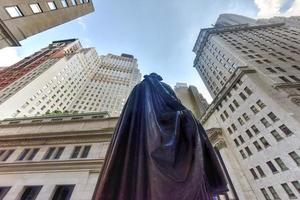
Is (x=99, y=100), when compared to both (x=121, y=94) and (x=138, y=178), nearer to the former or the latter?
(x=121, y=94)

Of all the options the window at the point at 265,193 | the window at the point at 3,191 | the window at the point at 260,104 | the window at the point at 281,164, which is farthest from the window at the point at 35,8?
the window at the point at 265,193

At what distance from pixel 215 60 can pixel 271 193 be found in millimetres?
42573

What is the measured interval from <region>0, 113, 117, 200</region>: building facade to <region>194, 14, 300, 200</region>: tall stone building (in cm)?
1528

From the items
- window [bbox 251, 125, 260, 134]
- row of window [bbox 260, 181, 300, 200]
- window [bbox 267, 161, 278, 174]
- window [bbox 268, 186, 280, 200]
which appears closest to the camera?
row of window [bbox 260, 181, 300, 200]

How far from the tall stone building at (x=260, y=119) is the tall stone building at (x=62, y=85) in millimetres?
42239

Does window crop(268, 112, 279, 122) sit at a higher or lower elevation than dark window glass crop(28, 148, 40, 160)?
higher

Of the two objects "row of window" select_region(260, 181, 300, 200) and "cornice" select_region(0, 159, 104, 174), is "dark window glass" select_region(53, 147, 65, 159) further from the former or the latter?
"row of window" select_region(260, 181, 300, 200)

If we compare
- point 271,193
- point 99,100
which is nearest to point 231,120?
point 271,193

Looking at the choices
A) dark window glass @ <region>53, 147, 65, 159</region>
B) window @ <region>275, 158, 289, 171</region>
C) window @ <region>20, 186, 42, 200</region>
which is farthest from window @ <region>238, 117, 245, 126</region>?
window @ <region>20, 186, 42, 200</region>

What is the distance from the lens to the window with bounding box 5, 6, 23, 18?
Result: 16.8 metres

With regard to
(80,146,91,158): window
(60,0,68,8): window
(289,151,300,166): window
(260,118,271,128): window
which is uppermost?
(60,0,68,8): window

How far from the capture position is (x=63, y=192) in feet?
41.5

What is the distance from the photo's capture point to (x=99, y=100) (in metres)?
74.1

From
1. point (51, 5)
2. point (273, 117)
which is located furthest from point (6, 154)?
point (273, 117)
